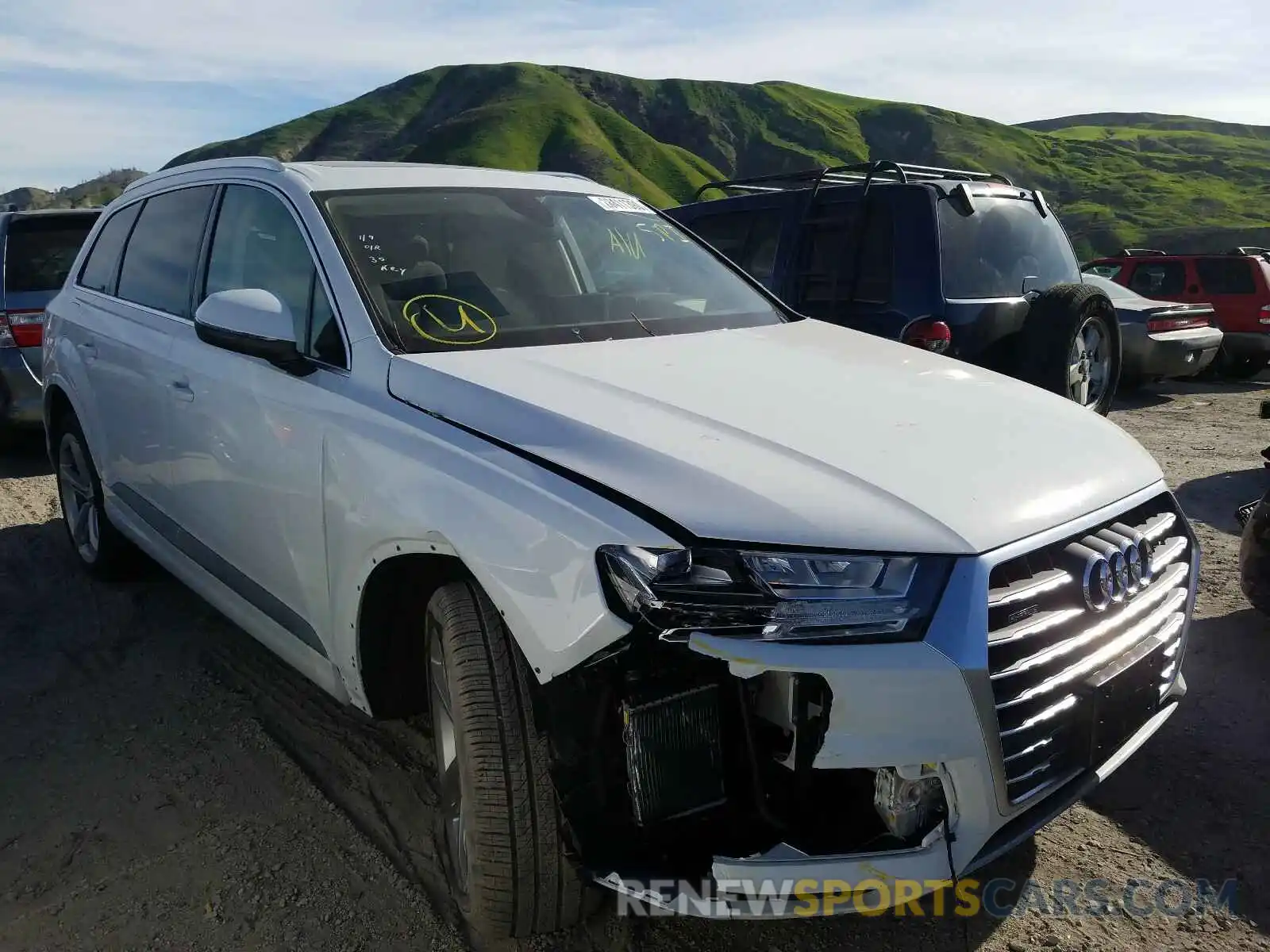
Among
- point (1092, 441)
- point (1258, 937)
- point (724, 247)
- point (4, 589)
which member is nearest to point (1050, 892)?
point (1258, 937)

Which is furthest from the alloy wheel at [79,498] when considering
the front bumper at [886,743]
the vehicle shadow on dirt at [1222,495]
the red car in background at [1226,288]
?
the red car in background at [1226,288]

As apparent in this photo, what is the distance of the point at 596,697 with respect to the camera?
1.90 meters

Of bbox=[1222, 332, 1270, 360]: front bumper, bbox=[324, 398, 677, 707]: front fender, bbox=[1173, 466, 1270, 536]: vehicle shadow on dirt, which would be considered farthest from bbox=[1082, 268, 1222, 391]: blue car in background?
bbox=[324, 398, 677, 707]: front fender

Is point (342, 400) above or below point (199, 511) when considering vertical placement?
above

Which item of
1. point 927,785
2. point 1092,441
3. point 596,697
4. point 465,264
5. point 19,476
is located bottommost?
point 19,476

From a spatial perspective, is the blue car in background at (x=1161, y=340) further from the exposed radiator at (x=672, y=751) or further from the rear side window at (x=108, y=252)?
the exposed radiator at (x=672, y=751)

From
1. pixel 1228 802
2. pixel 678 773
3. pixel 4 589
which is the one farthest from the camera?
pixel 4 589

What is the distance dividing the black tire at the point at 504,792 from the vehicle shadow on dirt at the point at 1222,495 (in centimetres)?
489

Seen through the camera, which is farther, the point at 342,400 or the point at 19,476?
the point at 19,476

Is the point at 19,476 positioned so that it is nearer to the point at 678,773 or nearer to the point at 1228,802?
the point at 678,773

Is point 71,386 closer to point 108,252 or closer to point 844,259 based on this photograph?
point 108,252

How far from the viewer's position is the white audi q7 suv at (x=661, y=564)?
1869mm

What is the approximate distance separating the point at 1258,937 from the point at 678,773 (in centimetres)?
153

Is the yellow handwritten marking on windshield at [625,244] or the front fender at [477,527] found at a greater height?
the yellow handwritten marking on windshield at [625,244]
